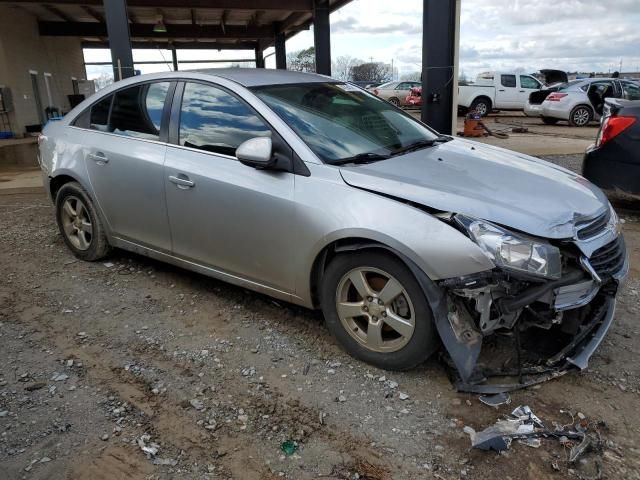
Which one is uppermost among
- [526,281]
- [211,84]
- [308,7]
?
[308,7]

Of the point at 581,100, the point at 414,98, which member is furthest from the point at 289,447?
the point at 414,98

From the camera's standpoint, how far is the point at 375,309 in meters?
2.96

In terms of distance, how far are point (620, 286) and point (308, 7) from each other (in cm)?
1309

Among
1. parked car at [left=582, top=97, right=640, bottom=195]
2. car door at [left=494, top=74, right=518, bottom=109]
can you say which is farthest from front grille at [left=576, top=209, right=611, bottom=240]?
car door at [left=494, top=74, right=518, bottom=109]

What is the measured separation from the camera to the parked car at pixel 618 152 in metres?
5.30

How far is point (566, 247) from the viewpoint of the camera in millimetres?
2781

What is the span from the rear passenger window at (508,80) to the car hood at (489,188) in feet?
64.3

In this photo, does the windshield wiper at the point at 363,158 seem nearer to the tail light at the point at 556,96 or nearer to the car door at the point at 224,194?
the car door at the point at 224,194

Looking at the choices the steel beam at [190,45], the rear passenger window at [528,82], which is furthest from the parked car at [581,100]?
the steel beam at [190,45]

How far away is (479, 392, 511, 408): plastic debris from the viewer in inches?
108

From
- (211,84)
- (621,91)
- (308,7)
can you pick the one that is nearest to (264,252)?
(211,84)

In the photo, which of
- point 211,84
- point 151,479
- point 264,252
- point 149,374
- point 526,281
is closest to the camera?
point 151,479

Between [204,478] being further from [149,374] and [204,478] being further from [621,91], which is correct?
[621,91]

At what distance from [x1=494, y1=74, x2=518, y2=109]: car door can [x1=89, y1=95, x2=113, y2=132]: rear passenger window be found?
19.7 metres
